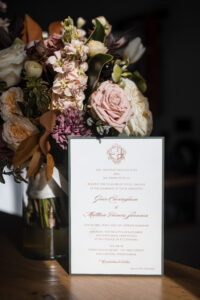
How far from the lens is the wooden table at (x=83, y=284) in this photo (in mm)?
680

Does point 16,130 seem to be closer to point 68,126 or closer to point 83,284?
point 68,126

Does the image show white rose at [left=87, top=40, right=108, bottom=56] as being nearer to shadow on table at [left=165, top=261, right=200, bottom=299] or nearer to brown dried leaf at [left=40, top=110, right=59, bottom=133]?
brown dried leaf at [left=40, top=110, right=59, bottom=133]

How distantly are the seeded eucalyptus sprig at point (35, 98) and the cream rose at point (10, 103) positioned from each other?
0.05 ft

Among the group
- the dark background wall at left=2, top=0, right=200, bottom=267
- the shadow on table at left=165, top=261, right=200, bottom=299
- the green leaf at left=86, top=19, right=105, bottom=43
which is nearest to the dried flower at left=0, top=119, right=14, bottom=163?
the green leaf at left=86, top=19, right=105, bottom=43

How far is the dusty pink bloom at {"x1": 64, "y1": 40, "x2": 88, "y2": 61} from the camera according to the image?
2.43 ft

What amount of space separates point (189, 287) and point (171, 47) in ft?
15.4

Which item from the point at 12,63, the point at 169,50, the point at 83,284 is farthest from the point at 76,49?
the point at 169,50

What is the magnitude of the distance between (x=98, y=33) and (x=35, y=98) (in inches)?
8.5

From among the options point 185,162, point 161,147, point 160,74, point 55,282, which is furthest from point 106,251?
point 160,74

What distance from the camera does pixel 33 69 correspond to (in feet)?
2.51

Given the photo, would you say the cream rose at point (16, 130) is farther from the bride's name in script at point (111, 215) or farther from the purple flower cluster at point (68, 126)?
the bride's name in script at point (111, 215)

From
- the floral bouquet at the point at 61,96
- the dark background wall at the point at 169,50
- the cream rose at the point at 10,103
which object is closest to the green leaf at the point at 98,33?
the floral bouquet at the point at 61,96

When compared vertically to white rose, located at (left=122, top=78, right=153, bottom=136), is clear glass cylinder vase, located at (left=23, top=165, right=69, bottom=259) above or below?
below

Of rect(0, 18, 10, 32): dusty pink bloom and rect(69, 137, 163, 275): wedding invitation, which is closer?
rect(69, 137, 163, 275): wedding invitation
